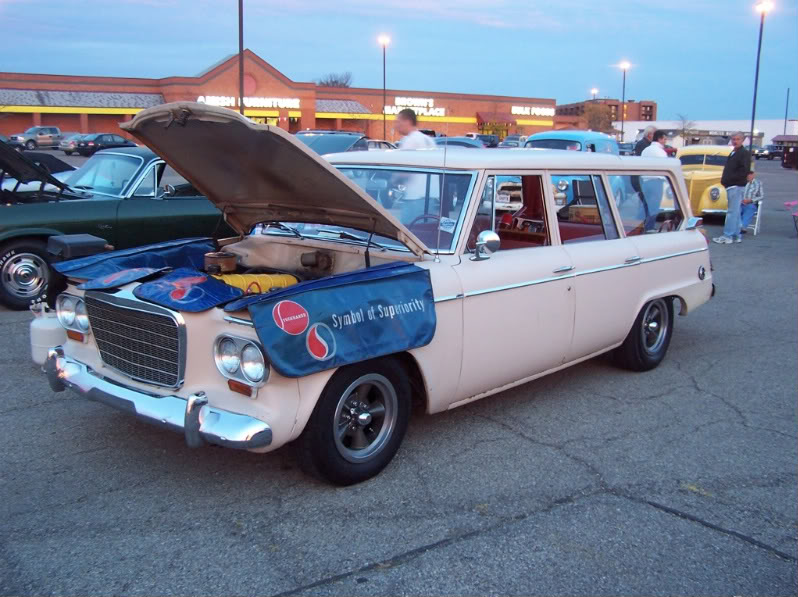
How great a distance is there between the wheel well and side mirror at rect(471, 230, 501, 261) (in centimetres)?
72

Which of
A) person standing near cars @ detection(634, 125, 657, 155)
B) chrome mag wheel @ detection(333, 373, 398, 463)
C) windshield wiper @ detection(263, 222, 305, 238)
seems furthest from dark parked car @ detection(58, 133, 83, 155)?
chrome mag wheel @ detection(333, 373, 398, 463)

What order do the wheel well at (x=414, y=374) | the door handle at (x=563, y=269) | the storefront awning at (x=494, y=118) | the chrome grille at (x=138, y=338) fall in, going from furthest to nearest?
1. the storefront awning at (x=494, y=118)
2. the door handle at (x=563, y=269)
3. the wheel well at (x=414, y=374)
4. the chrome grille at (x=138, y=338)

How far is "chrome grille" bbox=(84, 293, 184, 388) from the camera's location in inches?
139

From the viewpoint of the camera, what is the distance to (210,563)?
3092mm

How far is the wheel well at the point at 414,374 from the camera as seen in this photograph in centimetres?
392

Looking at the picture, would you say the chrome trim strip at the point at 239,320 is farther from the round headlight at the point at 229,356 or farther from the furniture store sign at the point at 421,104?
the furniture store sign at the point at 421,104

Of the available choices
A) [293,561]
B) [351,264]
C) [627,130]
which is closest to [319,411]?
[293,561]

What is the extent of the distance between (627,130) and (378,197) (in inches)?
3325

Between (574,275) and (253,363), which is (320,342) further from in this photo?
(574,275)

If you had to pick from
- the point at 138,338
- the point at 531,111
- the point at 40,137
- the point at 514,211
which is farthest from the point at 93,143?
the point at 531,111

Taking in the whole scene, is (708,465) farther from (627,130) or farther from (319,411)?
(627,130)

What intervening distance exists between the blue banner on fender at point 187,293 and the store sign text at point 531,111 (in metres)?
70.1

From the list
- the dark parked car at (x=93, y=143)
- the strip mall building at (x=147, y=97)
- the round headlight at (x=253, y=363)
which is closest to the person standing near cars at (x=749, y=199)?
the round headlight at (x=253, y=363)

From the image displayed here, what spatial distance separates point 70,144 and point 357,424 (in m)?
41.0
